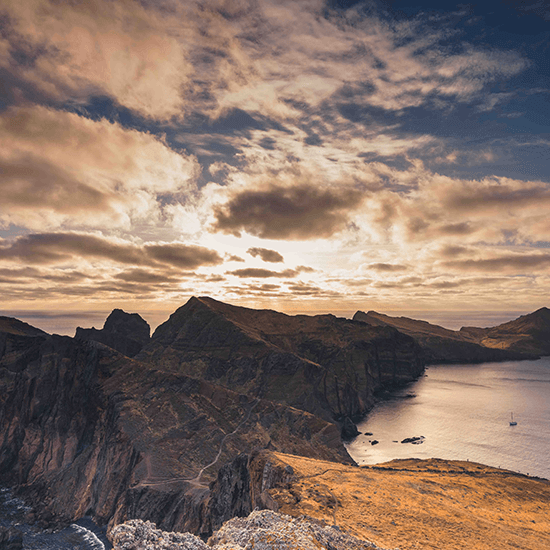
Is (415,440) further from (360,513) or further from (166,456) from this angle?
(360,513)

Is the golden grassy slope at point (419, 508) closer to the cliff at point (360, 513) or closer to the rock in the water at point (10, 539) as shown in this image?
the cliff at point (360, 513)

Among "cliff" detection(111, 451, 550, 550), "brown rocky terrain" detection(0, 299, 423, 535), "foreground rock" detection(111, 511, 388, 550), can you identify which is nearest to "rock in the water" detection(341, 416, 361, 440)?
"brown rocky terrain" detection(0, 299, 423, 535)

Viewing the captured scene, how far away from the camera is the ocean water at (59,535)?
91.2 metres

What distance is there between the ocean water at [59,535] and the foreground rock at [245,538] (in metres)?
98.9

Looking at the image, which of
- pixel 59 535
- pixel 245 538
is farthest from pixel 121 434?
pixel 245 538

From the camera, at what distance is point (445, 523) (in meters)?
43.2

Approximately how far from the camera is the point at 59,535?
317ft

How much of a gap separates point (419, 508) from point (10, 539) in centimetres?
10468

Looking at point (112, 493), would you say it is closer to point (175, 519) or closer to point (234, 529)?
point (175, 519)

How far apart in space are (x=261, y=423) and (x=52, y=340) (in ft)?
353

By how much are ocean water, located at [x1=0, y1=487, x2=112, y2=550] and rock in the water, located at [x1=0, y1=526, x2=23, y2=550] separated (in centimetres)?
575

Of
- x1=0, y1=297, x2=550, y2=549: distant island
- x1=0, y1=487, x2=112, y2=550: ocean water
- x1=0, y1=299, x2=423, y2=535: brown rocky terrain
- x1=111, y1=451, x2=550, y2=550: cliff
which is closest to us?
x1=111, y1=451, x2=550, y2=550: cliff

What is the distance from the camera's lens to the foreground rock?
57.7 ft

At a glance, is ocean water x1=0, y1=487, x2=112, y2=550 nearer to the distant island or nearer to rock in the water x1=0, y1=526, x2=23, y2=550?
the distant island
